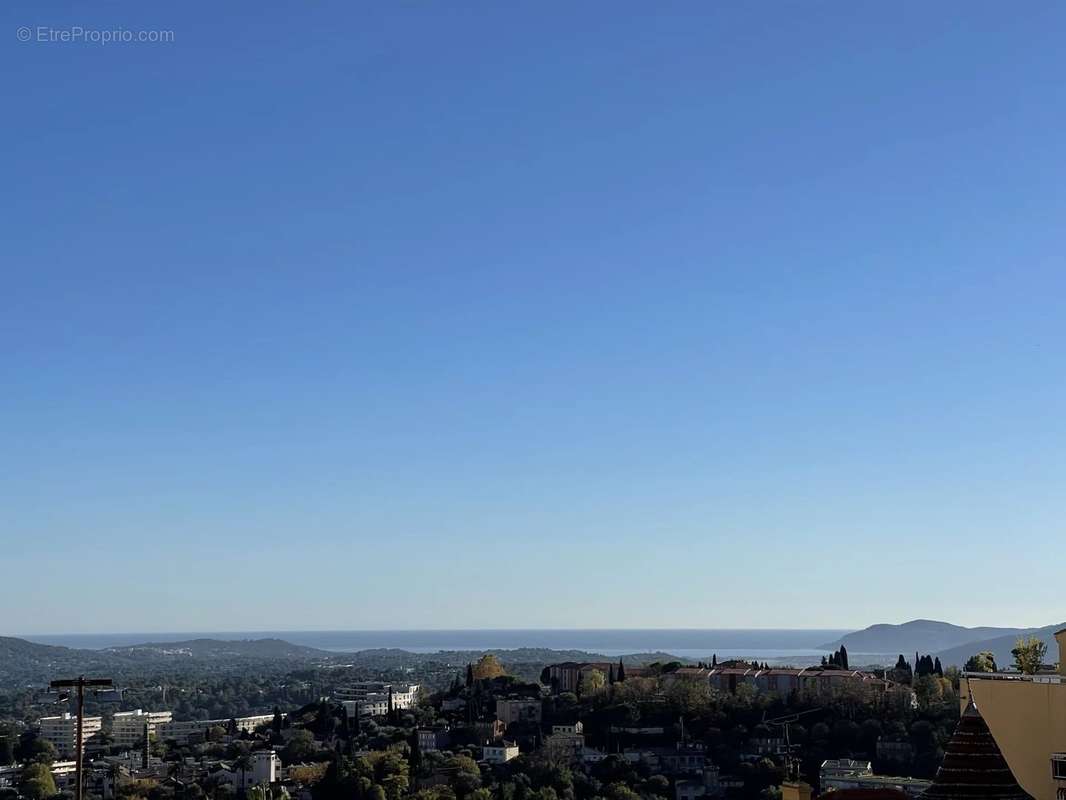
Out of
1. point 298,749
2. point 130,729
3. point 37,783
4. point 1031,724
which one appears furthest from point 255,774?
point 1031,724

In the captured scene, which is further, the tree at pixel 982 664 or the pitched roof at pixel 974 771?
the tree at pixel 982 664

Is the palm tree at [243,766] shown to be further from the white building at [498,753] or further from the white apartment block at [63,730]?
the white apartment block at [63,730]

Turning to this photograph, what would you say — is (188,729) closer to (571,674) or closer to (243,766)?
(571,674)

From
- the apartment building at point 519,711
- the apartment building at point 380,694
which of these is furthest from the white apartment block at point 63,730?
the apartment building at point 519,711

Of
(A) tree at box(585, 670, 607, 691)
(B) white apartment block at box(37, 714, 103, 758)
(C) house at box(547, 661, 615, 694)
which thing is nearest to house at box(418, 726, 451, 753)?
(A) tree at box(585, 670, 607, 691)

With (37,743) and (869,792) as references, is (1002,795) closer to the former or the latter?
(869,792)

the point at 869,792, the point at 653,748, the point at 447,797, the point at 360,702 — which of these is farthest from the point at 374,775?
the point at 869,792

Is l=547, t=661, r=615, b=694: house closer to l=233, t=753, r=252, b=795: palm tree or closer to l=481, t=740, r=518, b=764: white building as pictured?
l=481, t=740, r=518, b=764: white building
